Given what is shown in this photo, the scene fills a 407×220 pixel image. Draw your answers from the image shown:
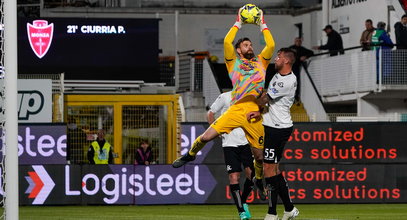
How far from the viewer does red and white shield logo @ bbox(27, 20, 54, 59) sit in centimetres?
3601

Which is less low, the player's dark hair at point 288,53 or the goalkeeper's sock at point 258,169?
the player's dark hair at point 288,53

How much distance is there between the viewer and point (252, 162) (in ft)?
71.3

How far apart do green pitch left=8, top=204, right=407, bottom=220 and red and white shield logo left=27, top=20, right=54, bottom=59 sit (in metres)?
9.88

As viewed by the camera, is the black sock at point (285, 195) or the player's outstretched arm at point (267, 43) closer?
the black sock at point (285, 195)

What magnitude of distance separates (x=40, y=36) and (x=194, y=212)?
1304cm

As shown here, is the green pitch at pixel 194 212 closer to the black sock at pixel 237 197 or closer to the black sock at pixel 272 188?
the black sock at pixel 237 197

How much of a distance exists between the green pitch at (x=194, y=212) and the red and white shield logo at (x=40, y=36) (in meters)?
9.88

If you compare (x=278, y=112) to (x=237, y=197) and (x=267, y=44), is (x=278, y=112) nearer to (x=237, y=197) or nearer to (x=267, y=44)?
(x=267, y=44)

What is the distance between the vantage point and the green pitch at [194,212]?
22531 millimetres

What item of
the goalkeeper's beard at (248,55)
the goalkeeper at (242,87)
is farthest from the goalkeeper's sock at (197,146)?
the goalkeeper's beard at (248,55)

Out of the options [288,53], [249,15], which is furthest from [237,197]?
[249,15]

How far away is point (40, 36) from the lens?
36406 millimetres

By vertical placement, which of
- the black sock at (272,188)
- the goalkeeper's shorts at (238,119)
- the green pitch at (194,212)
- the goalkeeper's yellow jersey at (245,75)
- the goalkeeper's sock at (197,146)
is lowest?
the green pitch at (194,212)

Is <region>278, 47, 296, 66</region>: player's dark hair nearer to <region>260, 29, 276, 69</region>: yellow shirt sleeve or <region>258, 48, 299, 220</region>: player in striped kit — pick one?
<region>258, 48, 299, 220</region>: player in striped kit
